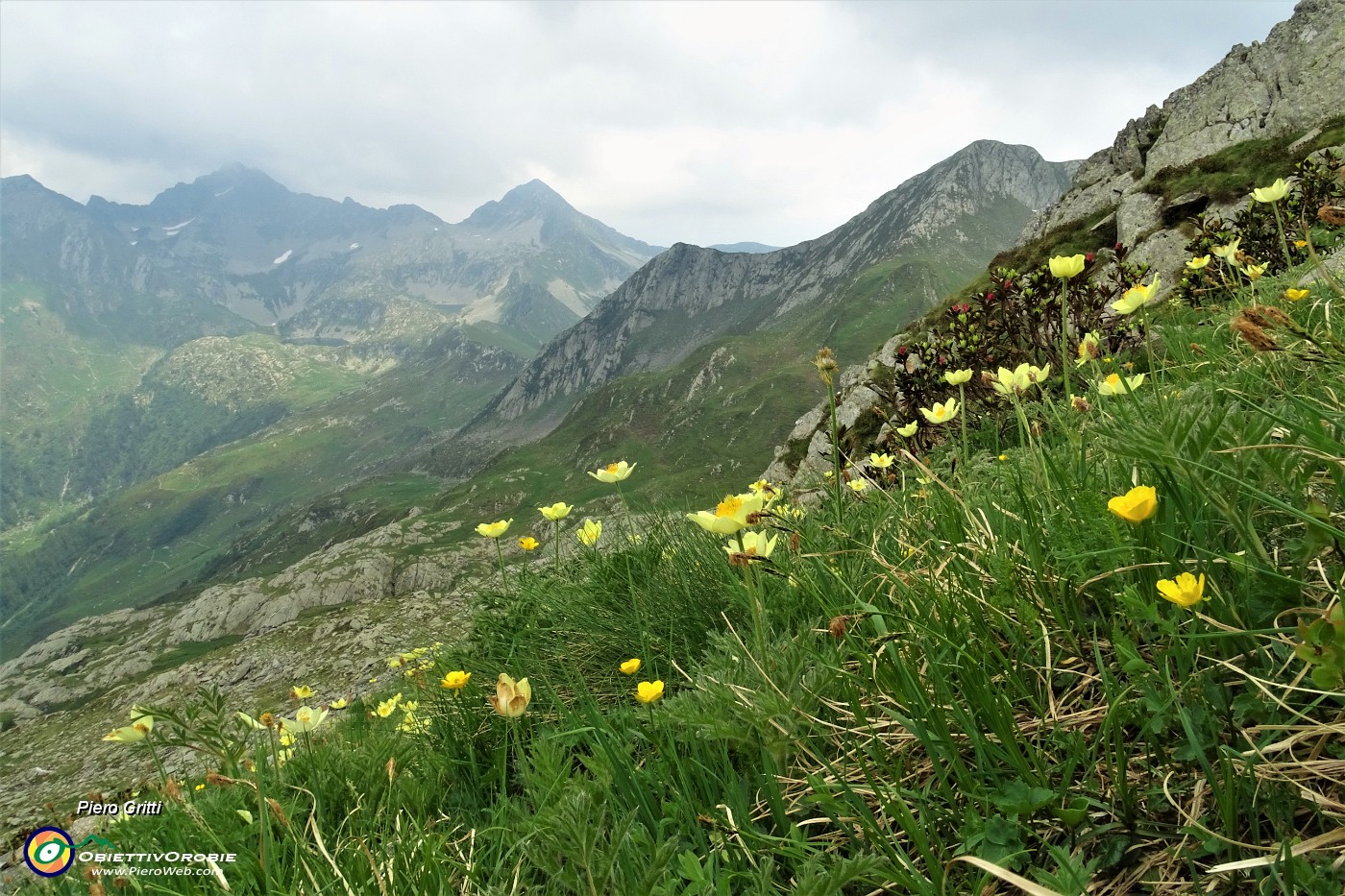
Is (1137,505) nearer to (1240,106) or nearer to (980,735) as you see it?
(980,735)

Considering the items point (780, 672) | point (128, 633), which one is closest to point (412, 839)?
point (780, 672)

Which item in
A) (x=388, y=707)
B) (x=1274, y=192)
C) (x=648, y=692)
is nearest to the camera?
(x=648, y=692)

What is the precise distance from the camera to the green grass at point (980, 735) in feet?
5.16

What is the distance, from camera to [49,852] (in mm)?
2652

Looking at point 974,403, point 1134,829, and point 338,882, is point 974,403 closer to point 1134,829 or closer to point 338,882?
point 1134,829

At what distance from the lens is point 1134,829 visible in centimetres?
160

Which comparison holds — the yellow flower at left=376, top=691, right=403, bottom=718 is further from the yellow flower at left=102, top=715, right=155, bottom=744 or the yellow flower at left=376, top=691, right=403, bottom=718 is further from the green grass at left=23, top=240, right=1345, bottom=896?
the yellow flower at left=102, top=715, right=155, bottom=744

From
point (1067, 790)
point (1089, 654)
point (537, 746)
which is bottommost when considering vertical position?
point (537, 746)

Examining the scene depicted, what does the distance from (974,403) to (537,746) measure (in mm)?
7452

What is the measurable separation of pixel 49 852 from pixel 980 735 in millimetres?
3790

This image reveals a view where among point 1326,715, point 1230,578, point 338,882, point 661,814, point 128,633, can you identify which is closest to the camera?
point 1326,715

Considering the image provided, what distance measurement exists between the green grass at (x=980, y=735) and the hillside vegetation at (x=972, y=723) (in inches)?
0.6

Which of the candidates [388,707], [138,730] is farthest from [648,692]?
[388,707]

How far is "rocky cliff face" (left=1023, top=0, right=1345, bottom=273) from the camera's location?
50.5 metres
